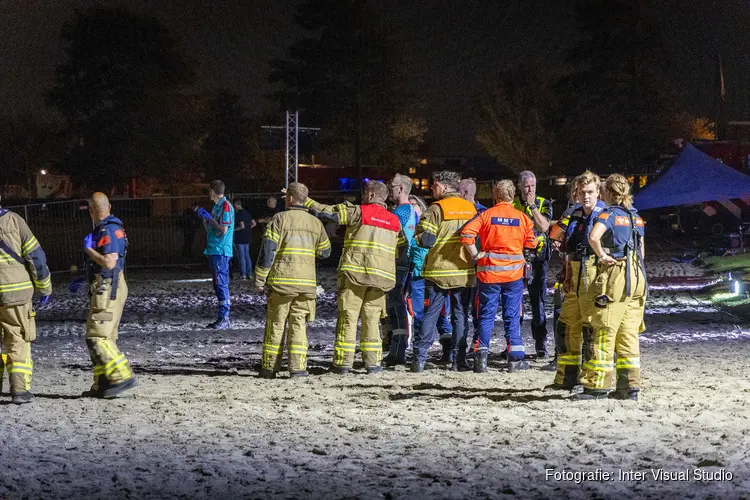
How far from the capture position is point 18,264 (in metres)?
8.70

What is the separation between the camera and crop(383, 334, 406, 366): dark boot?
10.5 meters

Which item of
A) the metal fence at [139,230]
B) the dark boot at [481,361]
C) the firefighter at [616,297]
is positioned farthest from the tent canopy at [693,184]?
the firefighter at [616,297]

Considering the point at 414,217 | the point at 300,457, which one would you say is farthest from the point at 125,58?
the point at 300,457

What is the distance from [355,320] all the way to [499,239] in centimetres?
175

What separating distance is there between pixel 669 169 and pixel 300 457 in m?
24.4

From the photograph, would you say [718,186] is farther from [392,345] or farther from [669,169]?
[392,345]

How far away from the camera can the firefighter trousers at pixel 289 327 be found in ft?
32.2

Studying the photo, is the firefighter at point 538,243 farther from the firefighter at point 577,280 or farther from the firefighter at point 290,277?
the firefighter at point 290,277

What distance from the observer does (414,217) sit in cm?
1066

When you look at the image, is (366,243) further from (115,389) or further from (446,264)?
(115,389)

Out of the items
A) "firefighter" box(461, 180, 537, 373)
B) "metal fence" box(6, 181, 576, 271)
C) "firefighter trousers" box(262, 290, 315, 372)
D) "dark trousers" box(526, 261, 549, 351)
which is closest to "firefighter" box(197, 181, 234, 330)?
"firefighter trousers" box(262, 290, 315, 372)

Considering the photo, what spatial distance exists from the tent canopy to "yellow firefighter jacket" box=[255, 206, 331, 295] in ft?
65.8

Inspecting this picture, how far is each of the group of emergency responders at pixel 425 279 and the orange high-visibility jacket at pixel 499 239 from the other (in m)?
0.01

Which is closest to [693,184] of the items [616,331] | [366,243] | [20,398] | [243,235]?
[243,235]
